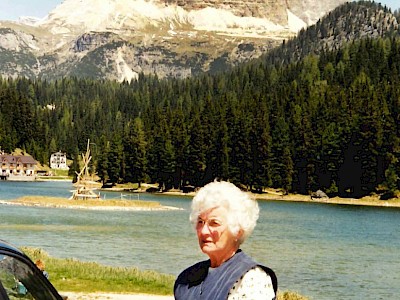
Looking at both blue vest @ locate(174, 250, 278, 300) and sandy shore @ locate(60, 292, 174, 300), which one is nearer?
blue vest @ locate(174, 250, 278, 300)

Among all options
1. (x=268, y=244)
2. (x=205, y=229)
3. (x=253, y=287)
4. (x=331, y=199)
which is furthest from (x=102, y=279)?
(x=331, y=199)

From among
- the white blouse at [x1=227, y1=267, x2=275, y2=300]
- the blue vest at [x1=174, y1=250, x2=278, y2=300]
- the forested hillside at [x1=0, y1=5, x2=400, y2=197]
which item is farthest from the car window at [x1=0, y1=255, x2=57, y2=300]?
the forested hillside at [x1=0, y1=5, x2=400, y2=197]

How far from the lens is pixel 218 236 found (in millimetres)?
5383

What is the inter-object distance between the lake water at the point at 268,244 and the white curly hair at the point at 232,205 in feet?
78.1

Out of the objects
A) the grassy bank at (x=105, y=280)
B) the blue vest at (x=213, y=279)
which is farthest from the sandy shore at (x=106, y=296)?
the blue vest at (x=213, y=279)

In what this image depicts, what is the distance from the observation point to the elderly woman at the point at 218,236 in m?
5.20

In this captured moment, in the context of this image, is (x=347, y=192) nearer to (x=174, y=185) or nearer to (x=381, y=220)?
(x=174, y=185)

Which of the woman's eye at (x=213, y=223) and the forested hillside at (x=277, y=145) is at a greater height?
the forested hillside at (x=277, y=145)

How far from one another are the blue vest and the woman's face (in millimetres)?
88

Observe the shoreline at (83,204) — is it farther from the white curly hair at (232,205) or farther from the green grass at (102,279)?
the white curly hair at (232,205)

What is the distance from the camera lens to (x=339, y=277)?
3516cm

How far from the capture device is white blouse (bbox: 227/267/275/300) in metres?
4.98

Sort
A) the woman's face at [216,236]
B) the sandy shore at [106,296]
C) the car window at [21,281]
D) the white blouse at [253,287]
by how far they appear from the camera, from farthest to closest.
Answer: the sandy shore at [106,296] < the woman's face at [216,236] < the car window at [21,281] < the white blouse at [253,287]

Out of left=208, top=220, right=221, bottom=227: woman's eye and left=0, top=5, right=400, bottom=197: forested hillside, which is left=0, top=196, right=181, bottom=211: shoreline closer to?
left=0, top=5, right=400, bottom=197: forested hillside
